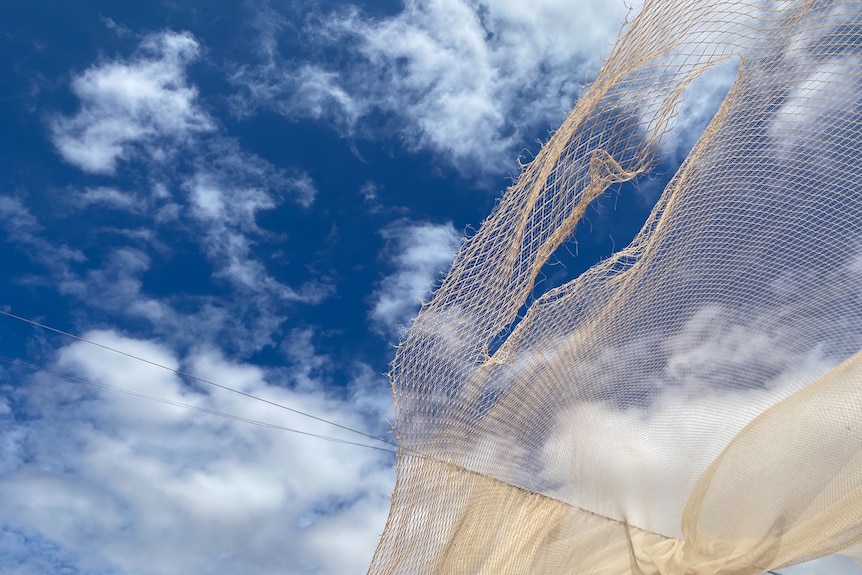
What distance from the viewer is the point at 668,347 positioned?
161 inches

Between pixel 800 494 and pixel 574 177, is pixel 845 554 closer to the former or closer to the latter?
pixel 800 494

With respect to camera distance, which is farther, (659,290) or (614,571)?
(614,571)

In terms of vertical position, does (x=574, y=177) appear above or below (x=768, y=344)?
above

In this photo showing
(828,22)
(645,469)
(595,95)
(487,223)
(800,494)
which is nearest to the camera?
(828,22)

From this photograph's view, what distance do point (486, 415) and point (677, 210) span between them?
58.9 inches

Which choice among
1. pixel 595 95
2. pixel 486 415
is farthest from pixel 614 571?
pixel 595 95

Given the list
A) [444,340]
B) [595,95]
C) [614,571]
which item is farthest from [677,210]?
[614,571]

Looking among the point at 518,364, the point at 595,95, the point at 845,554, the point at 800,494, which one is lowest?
the point at 845,554

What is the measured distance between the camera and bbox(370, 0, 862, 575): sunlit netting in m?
3.36

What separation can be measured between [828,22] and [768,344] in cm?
157

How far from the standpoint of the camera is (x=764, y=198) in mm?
3668

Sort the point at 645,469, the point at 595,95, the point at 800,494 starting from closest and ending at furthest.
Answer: the point at 800,494, the point at 595,95, the point at 645,469

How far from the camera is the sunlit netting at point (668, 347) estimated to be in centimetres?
336

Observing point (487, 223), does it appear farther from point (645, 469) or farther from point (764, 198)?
point (645, 469)
